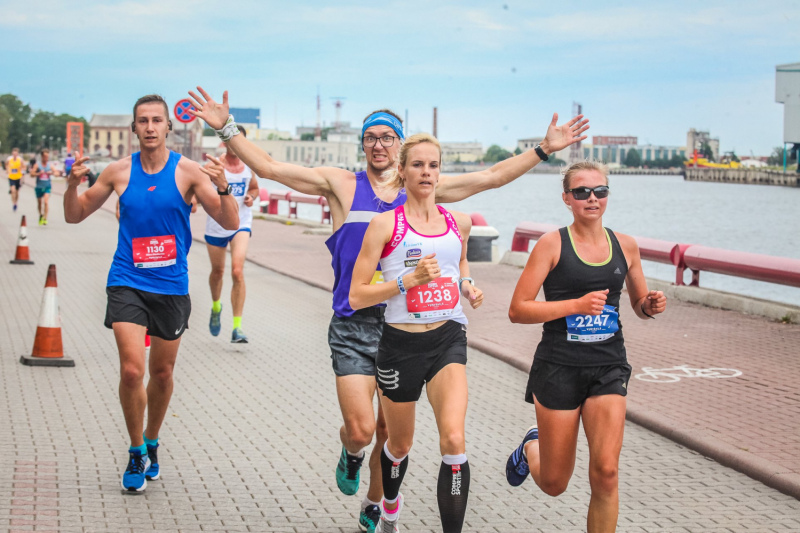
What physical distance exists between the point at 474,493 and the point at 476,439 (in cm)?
123

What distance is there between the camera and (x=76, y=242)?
23.3 meters

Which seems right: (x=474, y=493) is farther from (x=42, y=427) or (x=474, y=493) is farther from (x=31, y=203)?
(x=31, y=203)

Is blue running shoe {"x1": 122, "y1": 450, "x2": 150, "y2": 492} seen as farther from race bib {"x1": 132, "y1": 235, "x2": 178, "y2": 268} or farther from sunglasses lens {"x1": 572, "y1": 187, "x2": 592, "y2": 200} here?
sunglasses lens {"x1": 572, "y1": 187, "x2": 592, "y2": 200}

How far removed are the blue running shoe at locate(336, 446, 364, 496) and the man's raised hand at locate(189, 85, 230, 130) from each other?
1912 millimetres

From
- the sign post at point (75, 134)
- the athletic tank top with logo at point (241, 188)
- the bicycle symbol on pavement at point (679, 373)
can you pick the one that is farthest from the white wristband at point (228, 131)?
the sign post at point (75, 134)

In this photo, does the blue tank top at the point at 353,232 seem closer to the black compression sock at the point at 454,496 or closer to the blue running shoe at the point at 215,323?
the black compression sock at the point at 454,496

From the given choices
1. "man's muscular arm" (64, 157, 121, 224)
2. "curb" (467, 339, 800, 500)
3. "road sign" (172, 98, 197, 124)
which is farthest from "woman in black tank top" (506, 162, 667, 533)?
"road sign" (172, 98, 197, 124)

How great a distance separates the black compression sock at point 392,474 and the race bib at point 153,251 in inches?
71.3

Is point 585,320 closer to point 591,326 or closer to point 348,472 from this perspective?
point 591,326

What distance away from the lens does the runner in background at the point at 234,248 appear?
1055 cm

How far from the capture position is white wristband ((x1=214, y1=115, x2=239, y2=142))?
5.45m

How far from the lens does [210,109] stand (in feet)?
18.2

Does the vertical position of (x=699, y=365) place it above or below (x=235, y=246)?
below

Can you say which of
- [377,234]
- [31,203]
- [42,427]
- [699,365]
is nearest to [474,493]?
[377,234]
